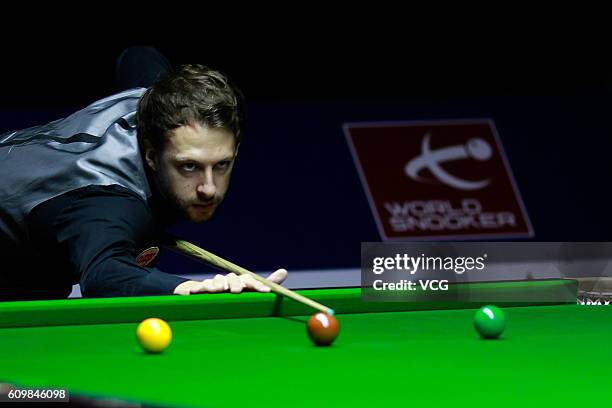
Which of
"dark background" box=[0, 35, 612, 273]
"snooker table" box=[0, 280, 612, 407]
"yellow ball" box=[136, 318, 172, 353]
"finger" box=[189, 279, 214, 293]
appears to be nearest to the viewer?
"snooker table" box=[0, 280, 612, 407]

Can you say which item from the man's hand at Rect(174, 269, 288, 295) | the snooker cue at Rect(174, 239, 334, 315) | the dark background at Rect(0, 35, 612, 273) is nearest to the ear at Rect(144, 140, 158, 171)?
the snooker cue at Rect(174, 239, 334, 315)

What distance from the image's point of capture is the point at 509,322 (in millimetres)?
3195

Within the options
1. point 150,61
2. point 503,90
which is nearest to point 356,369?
point 150,61

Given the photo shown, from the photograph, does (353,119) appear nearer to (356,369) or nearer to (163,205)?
(163,205)

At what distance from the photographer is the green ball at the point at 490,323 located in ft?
9.10

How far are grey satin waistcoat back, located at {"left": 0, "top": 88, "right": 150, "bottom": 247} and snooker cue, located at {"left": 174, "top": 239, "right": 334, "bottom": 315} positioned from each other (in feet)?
1.13

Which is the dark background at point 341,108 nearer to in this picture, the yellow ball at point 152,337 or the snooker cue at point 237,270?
the snooker cue at point 237,270

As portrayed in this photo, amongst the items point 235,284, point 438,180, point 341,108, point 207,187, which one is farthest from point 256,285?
point 438,180

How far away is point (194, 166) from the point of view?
383cm

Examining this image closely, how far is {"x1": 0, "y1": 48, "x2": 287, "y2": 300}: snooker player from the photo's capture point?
11.9ft

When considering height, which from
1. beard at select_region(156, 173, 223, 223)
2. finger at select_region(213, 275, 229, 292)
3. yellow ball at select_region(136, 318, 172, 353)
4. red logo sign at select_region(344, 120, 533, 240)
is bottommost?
yellow ball at select_region(136, 318, 172, 353)

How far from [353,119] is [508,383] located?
5538 millimetres

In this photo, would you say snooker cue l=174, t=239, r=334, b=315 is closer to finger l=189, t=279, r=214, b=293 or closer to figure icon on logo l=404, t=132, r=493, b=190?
finger l=189, t=279, r=214, b=293

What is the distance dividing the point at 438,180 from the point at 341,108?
31.4 inches
